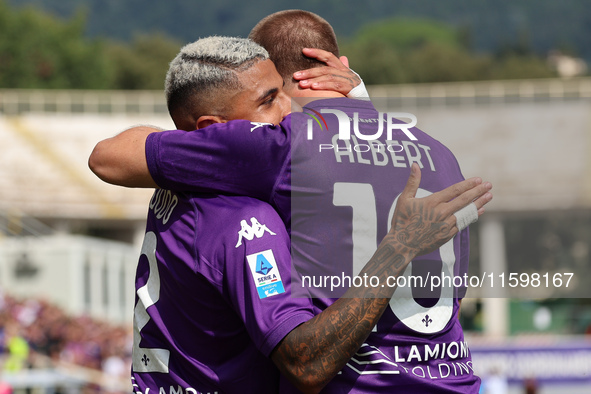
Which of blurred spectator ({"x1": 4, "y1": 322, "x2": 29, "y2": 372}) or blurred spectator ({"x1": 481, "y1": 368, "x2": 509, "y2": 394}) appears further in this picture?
blurred spectator ({"x1": 481, "y1": 368, "x2": 509, "y2": 394})

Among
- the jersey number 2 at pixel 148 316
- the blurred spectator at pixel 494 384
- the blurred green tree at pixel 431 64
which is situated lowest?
the blurred spectator at pixel 494 384

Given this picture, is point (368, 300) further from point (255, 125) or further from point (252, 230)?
point (255, 125)

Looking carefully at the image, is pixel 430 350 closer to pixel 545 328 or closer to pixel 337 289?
pixel 337 289

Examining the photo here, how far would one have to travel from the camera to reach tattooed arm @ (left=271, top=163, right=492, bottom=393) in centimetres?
251

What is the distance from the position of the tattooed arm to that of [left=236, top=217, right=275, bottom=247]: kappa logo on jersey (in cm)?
31

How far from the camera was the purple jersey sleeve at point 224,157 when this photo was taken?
2680mm

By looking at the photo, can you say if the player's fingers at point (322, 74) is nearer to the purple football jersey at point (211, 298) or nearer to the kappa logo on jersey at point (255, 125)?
the kappa logo on jersey at point (255, 125)

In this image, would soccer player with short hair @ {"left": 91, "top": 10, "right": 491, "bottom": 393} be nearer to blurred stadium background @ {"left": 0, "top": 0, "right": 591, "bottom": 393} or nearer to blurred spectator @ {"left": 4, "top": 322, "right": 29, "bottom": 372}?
blurred stadium background @ {"left": 0, "top": 0, "right": 591, "bottom": 393}

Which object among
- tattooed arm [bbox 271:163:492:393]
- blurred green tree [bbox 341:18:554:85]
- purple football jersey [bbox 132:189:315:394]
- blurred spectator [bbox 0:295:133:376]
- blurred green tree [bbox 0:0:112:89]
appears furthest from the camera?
blurred green tree [bbox 341:18:554:85]

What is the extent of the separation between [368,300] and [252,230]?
1.37ft

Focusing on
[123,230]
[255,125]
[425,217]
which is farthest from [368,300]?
[123,230]

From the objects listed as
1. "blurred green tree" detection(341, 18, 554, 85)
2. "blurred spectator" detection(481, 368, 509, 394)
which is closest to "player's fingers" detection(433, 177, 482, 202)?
"blurred spectator" detection(481, 368, 509, 394)
